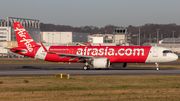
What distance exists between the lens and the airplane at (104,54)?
41.7 m

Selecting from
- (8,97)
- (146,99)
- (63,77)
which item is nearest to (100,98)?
(146,99)

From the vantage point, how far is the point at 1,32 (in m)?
162

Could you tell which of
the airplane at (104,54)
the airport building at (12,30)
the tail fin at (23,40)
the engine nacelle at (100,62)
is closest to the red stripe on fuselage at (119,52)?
the airplane at (104,54)

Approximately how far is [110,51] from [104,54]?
3.42 feet

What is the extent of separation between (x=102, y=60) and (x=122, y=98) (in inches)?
945

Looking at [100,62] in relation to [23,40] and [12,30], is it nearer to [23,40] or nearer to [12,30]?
[23,40]

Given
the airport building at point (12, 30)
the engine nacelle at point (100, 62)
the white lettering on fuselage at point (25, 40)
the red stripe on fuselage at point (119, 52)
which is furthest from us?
the airport building at point (12, 30)

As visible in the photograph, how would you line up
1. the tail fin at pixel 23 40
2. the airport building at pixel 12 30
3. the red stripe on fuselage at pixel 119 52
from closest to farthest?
the red stripe on fuselage at pixel 119 52
the tail fin at pixel 23 40
the airport building at pixel 12 30

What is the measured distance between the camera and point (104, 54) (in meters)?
42.7

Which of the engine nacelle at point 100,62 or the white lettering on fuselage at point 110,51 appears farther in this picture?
the white lettering on fuselage at point 110,51

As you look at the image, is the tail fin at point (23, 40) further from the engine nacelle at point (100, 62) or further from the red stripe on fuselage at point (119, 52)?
the engine nacelle at point (100, 62)

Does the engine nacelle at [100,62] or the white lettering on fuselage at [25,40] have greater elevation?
the white lettering on fuselage at [25,40]

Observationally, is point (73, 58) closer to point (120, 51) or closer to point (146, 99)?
point (120, 51)

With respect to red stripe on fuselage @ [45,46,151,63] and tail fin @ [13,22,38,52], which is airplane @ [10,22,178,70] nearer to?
red stripe on fuselage @ [45,46,151,63]
